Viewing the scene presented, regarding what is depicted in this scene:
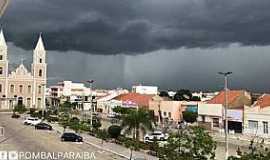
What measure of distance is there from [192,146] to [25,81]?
8751 centimetres

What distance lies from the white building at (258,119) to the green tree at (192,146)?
1019 inches

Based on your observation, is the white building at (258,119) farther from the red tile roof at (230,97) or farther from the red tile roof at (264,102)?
the red tile roof at (230,97)

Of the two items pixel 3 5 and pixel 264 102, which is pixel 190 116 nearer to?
pixel 264 102

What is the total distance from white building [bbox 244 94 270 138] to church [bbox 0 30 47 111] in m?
62.3

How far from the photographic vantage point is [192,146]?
73.6 feet

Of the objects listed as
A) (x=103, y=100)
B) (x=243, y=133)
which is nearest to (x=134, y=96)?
(x=103, y=100)

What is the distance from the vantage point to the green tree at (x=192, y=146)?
845 inches

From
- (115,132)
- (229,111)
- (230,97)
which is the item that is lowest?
(115,132)

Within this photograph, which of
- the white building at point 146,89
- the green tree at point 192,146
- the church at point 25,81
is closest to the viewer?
the green tree at point 192,146

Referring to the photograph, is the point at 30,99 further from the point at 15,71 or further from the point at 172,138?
the point at 172,138

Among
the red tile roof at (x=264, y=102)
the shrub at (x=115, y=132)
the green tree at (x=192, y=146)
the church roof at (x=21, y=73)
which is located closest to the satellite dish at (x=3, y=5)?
the green tree at (x=192, y=146)

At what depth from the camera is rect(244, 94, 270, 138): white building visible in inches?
1905

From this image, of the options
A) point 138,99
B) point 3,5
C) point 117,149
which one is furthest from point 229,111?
point 3,5

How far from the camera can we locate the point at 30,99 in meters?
105
